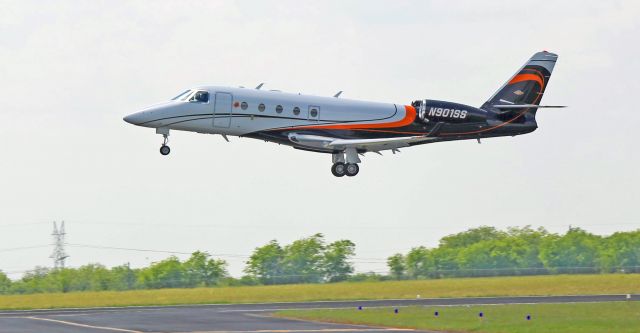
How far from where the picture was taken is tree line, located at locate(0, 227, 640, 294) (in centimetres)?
9475

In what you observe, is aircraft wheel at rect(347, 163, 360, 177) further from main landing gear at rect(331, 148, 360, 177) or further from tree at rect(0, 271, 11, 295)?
tree at rect(0, 271, 11, 295)

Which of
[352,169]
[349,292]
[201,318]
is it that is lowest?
[201,318]

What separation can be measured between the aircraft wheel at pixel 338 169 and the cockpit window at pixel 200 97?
25.0 ft

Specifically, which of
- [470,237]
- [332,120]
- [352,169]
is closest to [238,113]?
[332,120]

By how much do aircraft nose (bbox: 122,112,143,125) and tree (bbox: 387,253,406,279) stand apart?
32613mm

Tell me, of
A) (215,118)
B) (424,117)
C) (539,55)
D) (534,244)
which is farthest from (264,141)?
(534,244)

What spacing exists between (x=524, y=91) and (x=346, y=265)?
104ft

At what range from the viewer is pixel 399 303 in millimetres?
72000

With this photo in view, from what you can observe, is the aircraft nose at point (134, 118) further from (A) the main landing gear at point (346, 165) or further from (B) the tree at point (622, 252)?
(B) the tree at point (622, 252)

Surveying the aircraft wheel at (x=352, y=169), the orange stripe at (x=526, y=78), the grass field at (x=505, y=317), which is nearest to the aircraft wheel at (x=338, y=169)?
the aircraft wheel at (x=352, y=169)

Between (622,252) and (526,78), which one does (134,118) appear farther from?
(622,252)

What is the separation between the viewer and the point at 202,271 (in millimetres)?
102500

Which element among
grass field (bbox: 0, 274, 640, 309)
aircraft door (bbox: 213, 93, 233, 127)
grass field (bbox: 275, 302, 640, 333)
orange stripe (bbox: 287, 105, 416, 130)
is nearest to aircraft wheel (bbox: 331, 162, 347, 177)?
orange stripe (bbox: 287, 105, 416, 130)

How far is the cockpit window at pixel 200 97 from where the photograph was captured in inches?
2498
